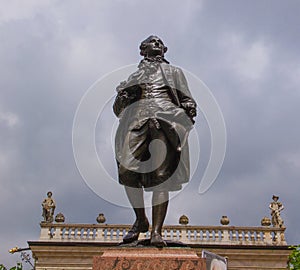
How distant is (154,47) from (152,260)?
10.4 ft

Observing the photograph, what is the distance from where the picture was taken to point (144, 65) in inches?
291

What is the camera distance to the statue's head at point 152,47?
747 centimetres

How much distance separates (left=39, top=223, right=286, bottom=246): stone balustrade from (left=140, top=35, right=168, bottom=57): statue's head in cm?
1798

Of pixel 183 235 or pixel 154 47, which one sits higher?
pixel 183 235

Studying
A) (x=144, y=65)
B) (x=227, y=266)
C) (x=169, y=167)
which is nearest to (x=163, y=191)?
(x=169, y=167)

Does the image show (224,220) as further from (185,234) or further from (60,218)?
(60,218)

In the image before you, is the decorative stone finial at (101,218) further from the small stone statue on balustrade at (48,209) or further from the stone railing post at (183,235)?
the stone railing post at (183,235)

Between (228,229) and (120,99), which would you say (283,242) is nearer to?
(228,229)

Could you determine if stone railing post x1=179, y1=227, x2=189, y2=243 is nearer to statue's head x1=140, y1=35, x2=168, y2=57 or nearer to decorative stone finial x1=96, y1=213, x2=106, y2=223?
decorative stone finial x1=96, y1=213, x2=106, y2=223

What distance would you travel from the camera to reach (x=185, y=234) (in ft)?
81.5

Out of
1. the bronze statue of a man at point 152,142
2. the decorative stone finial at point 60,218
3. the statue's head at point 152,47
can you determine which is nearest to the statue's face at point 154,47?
the statue's head at point 152,47

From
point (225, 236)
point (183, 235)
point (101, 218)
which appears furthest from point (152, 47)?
point (225, 236)

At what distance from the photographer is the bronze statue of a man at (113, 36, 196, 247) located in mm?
6625

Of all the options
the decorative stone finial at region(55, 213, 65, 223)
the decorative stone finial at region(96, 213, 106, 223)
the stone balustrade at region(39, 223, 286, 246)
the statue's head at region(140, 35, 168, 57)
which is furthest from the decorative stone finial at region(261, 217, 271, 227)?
the statue's head at region(140, 35, 168, 57)
